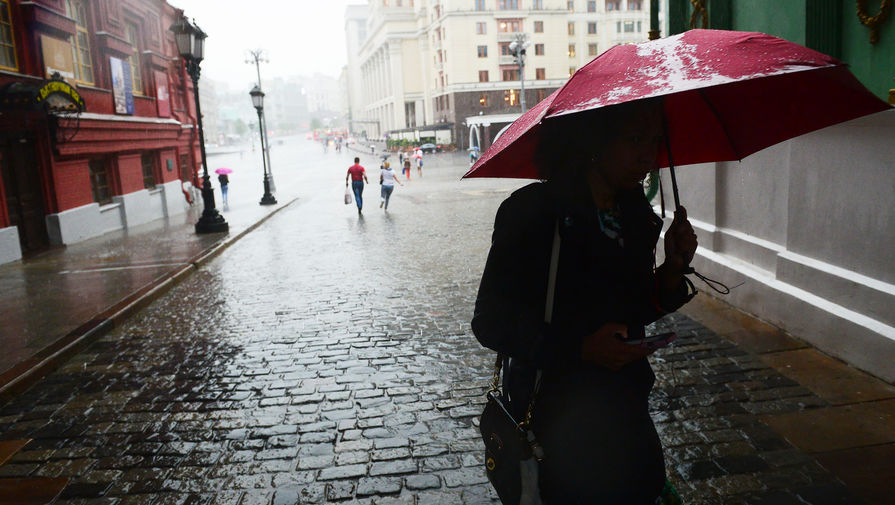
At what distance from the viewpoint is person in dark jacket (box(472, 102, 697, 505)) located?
6.53ft

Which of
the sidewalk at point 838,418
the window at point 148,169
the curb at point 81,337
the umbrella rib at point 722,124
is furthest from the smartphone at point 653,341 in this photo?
the window at point 148,169

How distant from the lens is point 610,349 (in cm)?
193

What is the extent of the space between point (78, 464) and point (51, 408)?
4.48 ft

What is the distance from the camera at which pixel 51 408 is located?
534cm

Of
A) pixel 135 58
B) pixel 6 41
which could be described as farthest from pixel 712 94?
pixel 135 58

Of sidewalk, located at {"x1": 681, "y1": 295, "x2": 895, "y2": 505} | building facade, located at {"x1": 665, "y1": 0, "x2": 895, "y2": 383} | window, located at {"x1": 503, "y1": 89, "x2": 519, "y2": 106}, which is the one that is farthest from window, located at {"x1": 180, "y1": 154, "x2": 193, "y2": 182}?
window, located at {"x1": 503, "y1": 89, "x2": 519, "y2": 106}

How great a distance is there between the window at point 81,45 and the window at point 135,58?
8.97 ft

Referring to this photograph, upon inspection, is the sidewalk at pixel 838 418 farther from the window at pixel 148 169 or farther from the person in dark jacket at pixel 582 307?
the window at pixel 148 169

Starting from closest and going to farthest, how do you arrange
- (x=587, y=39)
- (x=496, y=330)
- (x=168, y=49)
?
(x=496, y=330) → (x=168, y=49) → (x=587, y=39)

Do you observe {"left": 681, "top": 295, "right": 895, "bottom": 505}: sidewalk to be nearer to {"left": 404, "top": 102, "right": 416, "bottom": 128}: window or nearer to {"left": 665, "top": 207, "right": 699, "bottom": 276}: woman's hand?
{"left": 665, "top": 207, "right": 699, "bottom": 276}: woman's hand

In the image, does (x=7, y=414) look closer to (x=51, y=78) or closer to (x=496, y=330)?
(x=496, y=330)

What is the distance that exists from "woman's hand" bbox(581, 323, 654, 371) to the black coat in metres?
0.04

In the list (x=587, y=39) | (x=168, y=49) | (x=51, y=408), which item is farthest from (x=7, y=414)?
(x=587, y=39)

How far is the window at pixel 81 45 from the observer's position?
16.8 meters
